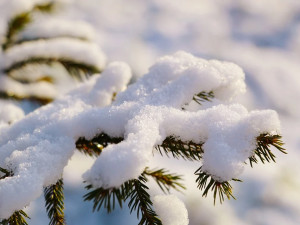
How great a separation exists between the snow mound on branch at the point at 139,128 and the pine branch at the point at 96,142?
0.10 feet

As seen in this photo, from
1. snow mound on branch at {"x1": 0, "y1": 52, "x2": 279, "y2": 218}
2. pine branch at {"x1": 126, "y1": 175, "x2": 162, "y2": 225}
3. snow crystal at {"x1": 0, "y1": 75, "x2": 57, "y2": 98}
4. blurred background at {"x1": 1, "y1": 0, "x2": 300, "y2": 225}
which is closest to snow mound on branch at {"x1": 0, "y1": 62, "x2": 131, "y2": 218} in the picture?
snow mound on branch at {"x1": 0, "y1": 52, "x2": 279, "y2": 218}

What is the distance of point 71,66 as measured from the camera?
2.38m

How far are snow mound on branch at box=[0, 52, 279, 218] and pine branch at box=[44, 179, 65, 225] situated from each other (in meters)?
0.11

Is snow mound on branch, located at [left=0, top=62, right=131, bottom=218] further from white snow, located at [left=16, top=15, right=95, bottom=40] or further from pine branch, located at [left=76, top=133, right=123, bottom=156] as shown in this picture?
white snow, located at [left=16, top=15, right=95, bottom=40]

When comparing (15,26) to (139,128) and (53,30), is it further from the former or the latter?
(139,128)

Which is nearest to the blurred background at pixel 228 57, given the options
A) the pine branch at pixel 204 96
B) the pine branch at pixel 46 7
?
the pine branch at pixel 46 7

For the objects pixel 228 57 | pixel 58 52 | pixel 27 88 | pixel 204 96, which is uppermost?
pixel 228 57

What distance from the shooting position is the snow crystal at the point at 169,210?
122 centimetres

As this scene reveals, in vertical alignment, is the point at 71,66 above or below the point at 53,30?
below

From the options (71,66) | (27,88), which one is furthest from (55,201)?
(27,88)

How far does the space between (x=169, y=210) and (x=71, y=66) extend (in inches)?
58.5

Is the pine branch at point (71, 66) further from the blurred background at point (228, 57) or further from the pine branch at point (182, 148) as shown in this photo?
the blurred background at point (228, 57)

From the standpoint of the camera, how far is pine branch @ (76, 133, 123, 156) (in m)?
1.34

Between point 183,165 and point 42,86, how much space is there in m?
5.46
